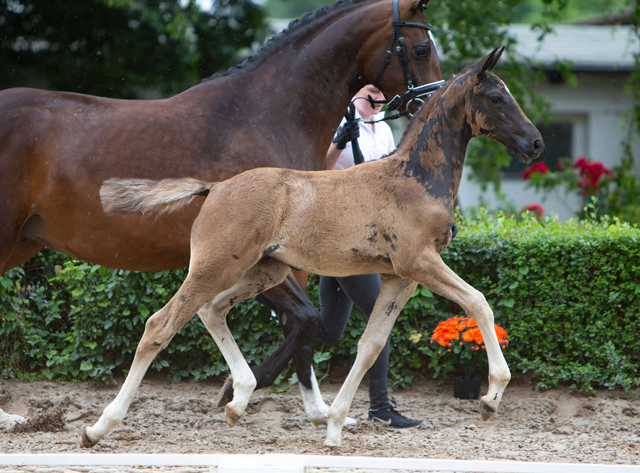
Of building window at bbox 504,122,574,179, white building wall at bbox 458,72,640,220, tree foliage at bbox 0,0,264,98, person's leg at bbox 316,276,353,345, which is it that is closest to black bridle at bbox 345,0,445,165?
person's leg at bbox 316,276,353,345

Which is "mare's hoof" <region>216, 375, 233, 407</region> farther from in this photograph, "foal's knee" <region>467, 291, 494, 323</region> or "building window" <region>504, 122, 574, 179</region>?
"building window" <region>504, 122, 574, 179</region>

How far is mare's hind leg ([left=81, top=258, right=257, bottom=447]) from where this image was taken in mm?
3100

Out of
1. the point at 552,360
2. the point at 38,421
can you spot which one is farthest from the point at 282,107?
the point at 552,360

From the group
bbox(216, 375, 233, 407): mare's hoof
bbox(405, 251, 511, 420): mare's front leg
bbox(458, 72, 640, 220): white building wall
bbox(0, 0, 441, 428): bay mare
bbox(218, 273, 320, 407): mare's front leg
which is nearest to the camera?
bbox(405, 251, 511, 420): mare's front leg

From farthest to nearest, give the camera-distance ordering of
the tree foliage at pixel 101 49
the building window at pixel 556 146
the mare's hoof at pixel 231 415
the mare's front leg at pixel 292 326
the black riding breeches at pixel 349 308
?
the building window at pixel 556 146
the tree foliage at pixel 101 49
the black riding breeches at pixel 349 308
the mare's front leg at pixel 292 326
the mare's hoof at pixel 231 415

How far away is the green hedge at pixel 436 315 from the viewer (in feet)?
16.3

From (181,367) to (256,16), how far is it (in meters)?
7.33

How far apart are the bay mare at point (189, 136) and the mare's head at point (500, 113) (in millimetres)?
711

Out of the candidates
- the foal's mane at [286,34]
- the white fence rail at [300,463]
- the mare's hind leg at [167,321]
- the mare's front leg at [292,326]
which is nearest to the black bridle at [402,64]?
the foal's mane at [286,34]

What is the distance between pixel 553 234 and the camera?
5.19 meters

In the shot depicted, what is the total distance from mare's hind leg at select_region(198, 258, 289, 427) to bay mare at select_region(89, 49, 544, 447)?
0.67ft

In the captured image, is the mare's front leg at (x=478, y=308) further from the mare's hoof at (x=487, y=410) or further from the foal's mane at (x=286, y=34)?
the foal's mane at (x=286, y=34)

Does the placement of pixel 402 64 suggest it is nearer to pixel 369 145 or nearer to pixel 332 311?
pixel 369 145

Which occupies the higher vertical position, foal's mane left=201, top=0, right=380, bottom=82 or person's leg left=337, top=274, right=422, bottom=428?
foal's mane left=201, top=0, right=380, bottom=82
